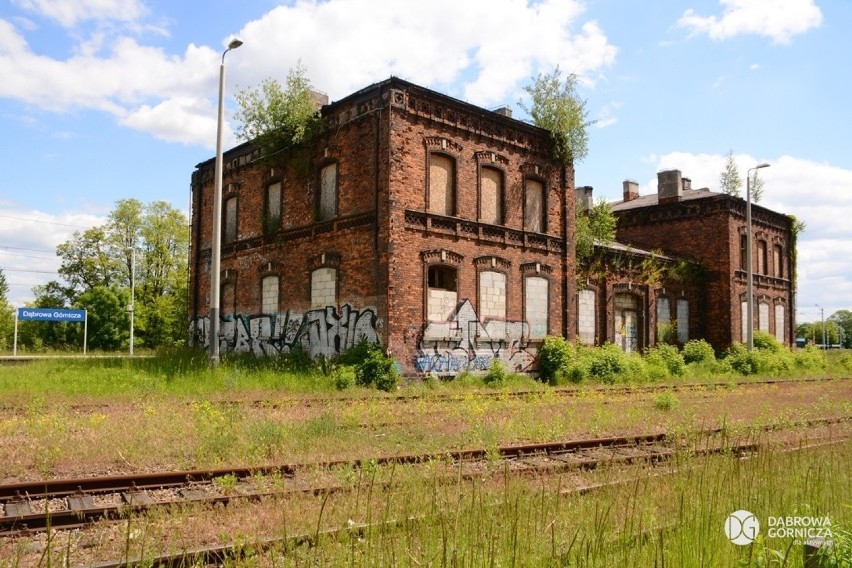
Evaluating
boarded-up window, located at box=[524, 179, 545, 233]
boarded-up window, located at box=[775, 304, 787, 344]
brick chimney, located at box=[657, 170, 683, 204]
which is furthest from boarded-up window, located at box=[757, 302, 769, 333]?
boarded-up window, located at box=[524, 179, 545, 233]

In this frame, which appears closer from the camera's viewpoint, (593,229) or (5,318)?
(593,229)

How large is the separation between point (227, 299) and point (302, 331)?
5.42 m

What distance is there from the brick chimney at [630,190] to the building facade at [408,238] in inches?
672

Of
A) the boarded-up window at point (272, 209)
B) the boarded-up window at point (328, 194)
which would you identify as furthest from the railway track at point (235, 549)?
the boarded-up window at point (272, 209)

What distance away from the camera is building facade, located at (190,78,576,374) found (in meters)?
17.9

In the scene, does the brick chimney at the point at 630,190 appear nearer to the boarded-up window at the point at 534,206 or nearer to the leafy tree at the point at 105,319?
the boarded-up window at the point at 534,206

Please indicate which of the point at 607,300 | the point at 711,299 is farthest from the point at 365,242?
the point at 711,299

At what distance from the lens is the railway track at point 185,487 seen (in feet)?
18.1

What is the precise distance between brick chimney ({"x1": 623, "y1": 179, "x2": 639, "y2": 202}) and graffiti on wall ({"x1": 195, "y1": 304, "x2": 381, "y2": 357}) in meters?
24.6

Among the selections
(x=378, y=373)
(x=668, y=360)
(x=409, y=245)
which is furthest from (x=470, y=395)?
(x=668, y=360)

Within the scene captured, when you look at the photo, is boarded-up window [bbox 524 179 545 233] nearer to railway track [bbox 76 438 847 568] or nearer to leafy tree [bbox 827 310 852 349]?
railway track [bbox 76 438 847 568]

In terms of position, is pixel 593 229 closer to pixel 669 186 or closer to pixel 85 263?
pixel 669 186

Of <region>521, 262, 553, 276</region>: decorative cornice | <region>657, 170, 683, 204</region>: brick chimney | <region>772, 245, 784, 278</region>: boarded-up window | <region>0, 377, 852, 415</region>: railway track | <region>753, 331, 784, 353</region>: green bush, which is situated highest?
<region>657, 170, 683, 204</region>: brick chimney

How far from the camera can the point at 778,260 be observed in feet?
116
